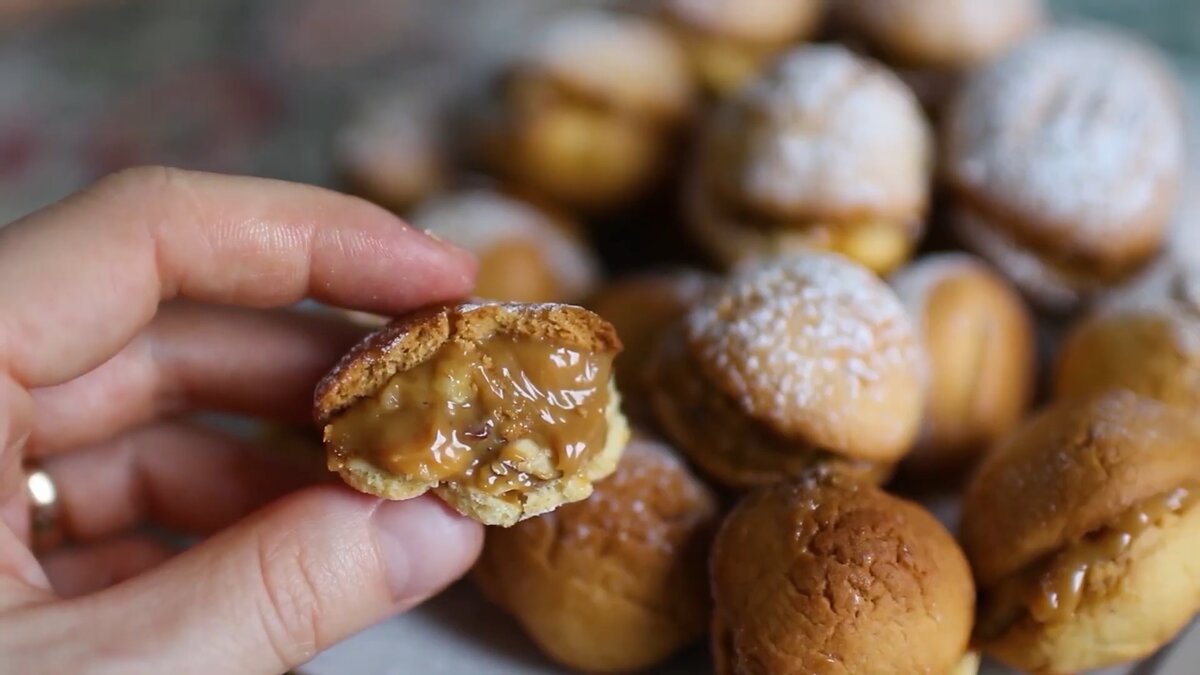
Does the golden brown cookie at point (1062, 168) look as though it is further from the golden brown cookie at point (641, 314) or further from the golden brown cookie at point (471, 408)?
the golden brown cookie at point (471, 408)

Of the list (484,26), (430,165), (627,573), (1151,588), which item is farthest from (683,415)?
(484,26)

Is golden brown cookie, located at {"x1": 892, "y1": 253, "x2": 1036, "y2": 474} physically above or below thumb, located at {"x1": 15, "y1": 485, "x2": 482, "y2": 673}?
below

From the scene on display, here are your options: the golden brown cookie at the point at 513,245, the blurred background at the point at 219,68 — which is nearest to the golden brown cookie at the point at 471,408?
the golden brown cookie at the point at 513,245

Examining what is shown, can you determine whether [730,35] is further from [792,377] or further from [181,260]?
[181,260]

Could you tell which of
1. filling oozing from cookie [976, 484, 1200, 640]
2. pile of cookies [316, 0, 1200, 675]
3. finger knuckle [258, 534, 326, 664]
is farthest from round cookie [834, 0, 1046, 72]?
finger knuckle [258, 534, 326, 664]

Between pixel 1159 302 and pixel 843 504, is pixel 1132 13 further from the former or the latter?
pixel 843 504

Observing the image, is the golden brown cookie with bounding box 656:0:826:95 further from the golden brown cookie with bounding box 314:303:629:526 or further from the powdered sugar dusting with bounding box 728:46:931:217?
the golden brown cookie with bounding box 314:303:629:526
